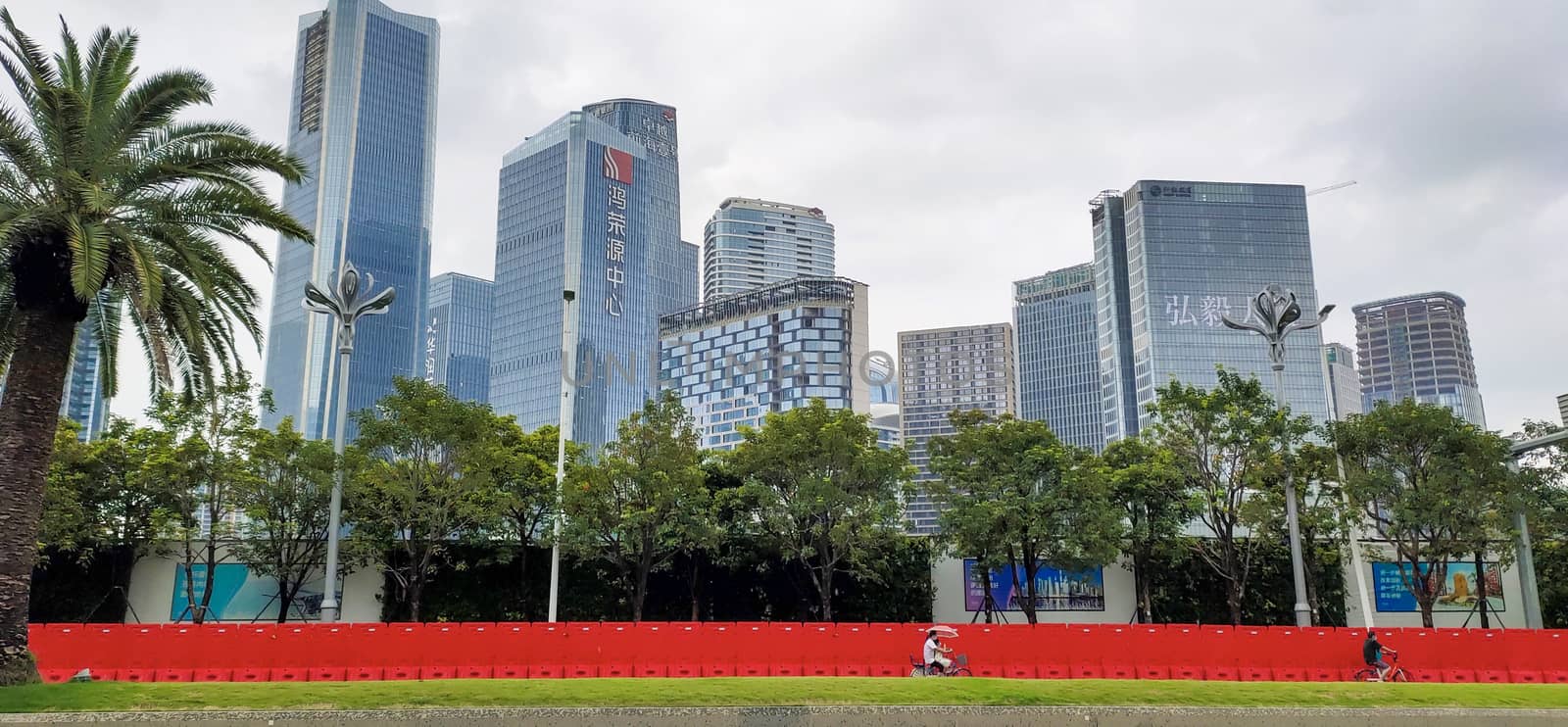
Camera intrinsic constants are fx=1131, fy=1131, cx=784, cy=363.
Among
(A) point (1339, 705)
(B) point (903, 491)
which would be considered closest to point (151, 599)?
(B) point (903, 491)

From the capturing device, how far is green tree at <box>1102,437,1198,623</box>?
36.5 meters

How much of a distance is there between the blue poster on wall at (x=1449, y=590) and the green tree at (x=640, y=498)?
2433cm

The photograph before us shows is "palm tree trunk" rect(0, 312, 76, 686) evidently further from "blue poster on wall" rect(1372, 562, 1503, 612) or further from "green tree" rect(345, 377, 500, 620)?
"blue poster on wall" rect(1372, 562, 1503, 612)

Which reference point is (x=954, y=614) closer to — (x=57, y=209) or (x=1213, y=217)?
(x=57, y=209)

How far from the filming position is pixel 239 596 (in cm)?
3738

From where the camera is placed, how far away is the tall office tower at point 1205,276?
185m

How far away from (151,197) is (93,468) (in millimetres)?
19530

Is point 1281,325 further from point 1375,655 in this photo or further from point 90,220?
point 90,220

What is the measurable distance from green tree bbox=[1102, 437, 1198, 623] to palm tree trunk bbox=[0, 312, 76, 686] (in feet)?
94.5

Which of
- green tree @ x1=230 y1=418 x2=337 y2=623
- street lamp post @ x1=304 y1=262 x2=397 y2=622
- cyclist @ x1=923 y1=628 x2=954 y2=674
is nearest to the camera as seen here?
cyclist @ x1=923 y1=628 x2=954 y2=674

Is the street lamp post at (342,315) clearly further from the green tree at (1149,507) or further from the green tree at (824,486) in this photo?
the green tree at (1149,507)

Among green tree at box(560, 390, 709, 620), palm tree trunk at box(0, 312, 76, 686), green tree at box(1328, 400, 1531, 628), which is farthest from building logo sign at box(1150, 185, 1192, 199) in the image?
palm tree trunk at box(0, 312, 76, 686)

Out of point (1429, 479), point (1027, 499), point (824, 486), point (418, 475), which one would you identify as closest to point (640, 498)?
point (824, 486)

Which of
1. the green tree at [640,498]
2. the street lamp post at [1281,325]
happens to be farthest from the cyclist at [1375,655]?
the green tree at [640,498]
